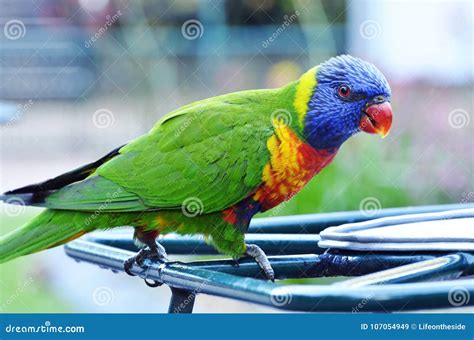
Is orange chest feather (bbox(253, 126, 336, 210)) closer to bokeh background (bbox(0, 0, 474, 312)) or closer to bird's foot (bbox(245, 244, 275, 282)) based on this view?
bird's foot (bbox(245, 244, 275, 282))

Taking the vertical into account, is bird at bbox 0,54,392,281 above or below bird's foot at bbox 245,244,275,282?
above

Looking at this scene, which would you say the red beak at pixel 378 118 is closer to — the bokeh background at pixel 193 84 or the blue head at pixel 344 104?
the blue head at pixel 344 104

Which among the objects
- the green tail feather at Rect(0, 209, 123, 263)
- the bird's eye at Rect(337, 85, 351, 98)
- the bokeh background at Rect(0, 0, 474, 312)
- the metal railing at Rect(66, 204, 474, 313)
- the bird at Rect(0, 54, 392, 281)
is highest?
the bokeh background at Rect(0, 0, 474, 312)

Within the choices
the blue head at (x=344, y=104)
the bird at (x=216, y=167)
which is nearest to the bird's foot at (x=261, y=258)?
the bird at (x=216, y=167)

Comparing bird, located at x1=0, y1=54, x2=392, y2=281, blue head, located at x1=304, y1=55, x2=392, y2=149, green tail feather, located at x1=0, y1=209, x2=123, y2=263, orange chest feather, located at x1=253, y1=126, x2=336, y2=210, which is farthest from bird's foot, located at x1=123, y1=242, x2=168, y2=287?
blue head, located at x1=304, y1=55, x2=392, y2=149

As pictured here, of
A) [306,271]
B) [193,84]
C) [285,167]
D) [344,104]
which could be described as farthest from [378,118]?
[193,84]

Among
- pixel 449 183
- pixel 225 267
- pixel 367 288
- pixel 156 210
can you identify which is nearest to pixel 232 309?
pixel 449 183

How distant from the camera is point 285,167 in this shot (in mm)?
1608

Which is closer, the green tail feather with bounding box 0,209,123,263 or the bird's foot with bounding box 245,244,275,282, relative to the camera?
the bird's foot with bounding box 245,244,275,282

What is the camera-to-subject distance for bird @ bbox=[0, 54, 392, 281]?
1528mm

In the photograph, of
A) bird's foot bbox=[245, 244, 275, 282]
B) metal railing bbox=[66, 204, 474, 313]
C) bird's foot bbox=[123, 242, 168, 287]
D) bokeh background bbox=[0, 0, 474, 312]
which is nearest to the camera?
metal railing bbox=[66, 204, 474, 313]

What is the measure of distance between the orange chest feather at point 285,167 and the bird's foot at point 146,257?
0.23m

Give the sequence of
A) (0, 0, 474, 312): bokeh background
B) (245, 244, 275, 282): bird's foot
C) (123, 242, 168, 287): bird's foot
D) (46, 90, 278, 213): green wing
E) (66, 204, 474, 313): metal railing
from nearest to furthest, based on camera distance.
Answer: (66, 204, 474, 313): metal railing
(245, 244, 275, 282): bird's foot
(123, 242, 168, 287): bird's foot
(46, 90, 278, 213): green wing
(0, 0, 474, 312): bokeh background

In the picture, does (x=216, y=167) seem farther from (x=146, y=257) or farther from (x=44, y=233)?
(x=44, y=233)
